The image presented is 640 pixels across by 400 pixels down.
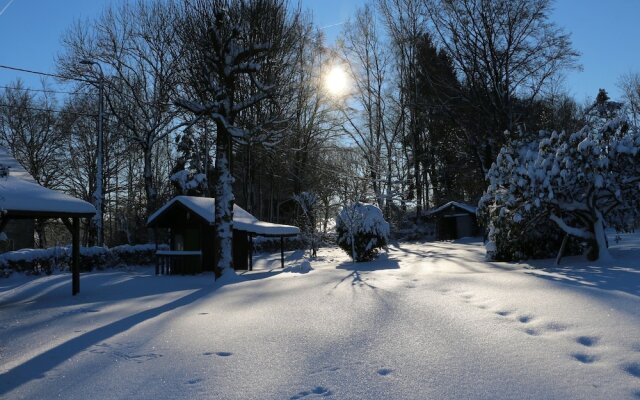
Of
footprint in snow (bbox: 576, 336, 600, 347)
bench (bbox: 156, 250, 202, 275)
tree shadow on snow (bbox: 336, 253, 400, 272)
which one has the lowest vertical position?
footprint in snow (bbox: 576, 336, 600, 347)

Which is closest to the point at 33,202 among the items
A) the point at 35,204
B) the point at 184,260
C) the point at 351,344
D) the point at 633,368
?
the point at 35,204

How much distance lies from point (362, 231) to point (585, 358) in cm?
1398

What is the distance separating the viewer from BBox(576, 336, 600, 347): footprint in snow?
461cm

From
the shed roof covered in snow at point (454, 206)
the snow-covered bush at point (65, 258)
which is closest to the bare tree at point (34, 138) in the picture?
the snow-covered bush at point (65, 258)

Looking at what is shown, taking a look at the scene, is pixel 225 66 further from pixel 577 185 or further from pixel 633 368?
pixel 633 368

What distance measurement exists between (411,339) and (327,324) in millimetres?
1345

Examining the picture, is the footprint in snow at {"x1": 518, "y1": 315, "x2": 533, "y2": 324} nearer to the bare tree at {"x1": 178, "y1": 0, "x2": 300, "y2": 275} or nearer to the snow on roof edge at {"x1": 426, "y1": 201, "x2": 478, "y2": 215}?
the bare tree at {"x1": 178, "y1": 0, "x2": 300, "y2": 275}

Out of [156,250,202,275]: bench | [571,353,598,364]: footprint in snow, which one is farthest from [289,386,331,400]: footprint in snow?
[156,250,202,275]: bench

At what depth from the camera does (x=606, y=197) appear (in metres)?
11.7

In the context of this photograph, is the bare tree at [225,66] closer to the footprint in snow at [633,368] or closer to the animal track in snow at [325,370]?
the animal track in snow at [325,370]

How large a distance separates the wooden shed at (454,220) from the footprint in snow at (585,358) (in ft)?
98.5

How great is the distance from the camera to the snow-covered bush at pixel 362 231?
59.6 feet

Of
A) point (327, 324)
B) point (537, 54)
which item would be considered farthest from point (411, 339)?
point (537, 54)

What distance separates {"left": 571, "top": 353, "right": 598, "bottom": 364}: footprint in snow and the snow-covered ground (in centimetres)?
2
